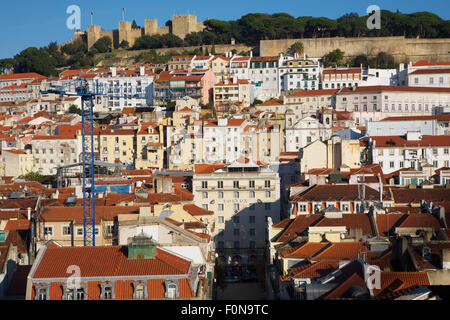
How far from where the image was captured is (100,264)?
65.8 ft

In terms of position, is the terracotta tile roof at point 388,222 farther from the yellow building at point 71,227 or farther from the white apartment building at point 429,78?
the white apartment building at point 429,78

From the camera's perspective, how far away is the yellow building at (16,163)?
70.6m

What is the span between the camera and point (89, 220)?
3131cm

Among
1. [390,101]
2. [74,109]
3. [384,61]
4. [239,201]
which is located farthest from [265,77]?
[239,201]

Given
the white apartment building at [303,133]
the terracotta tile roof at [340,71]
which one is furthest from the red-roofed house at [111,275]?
the terracotta tile roof at [340,71]

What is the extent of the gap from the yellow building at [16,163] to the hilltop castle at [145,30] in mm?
55490

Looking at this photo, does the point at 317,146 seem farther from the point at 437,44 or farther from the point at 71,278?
the point at 437,44

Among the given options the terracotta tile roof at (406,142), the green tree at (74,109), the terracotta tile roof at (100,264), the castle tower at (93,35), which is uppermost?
the castle tower at (93,35)

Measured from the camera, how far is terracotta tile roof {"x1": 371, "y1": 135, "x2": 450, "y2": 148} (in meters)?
58.2
